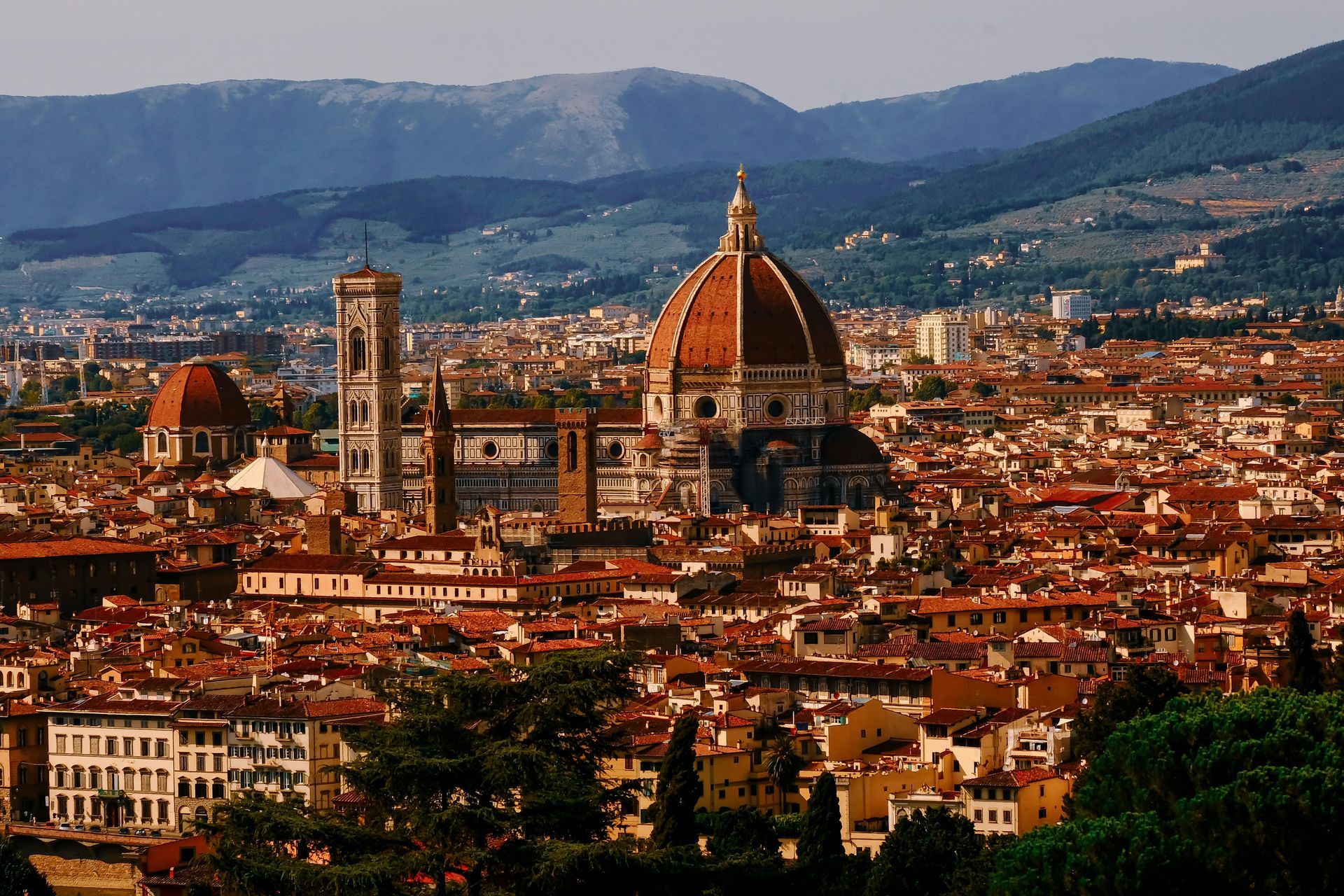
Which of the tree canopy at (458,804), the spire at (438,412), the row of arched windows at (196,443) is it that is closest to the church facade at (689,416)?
the spire at (438,412)

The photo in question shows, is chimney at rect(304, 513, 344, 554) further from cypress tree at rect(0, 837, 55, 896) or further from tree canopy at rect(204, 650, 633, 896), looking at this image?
tree canopy at rect(204, 650, 633, 896)

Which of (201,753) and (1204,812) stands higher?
(1204,812)

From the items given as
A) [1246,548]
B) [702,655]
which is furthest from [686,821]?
[1246,548]

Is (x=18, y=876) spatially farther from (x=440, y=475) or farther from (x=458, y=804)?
(x=440, y=475)

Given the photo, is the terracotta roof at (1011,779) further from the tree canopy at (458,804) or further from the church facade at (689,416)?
the church facade at (689,416)

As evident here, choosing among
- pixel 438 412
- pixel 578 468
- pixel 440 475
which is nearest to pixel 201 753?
pixel 440 475

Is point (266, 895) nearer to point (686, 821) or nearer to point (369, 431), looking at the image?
point (686, 821)

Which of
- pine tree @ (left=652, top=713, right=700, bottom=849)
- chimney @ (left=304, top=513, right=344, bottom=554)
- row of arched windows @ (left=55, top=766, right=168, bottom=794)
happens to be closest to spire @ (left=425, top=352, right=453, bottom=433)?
chimney @ (left=304, top=513, right=344, bottom=554)
